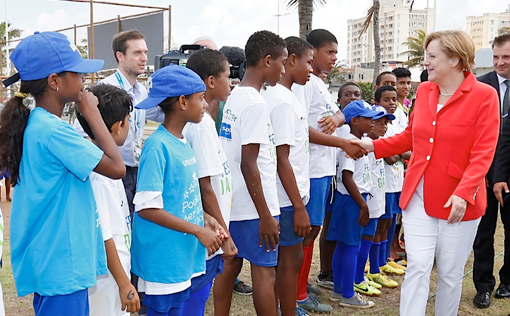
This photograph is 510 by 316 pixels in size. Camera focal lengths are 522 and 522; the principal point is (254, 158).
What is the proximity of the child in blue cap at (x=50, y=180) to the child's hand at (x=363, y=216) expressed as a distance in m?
2.59

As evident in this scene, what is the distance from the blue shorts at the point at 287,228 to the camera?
346 centimetres

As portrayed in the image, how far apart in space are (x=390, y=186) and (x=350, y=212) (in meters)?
0.85

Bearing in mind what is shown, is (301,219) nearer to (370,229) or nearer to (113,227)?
(113,227)

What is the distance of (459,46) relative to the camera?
3.23m

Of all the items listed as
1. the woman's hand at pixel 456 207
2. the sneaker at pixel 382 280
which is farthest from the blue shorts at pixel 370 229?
the woman's hand at pixel 456 207

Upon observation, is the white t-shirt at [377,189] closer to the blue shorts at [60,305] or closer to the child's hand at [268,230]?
the child's hand at [268,230]

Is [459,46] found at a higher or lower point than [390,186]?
higher

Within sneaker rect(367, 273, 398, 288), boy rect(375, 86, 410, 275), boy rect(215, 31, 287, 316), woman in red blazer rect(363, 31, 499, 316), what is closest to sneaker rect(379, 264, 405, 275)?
boy rect(375, 86, 410, 275)

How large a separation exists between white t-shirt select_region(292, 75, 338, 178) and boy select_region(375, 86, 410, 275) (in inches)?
44.7

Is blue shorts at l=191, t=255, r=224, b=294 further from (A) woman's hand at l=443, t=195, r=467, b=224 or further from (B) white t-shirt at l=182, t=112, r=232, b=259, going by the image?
(A) woman's hand at l=443, t=195, r=467, b=224

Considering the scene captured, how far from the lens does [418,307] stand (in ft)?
10.6

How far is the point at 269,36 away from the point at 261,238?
4.14 ft

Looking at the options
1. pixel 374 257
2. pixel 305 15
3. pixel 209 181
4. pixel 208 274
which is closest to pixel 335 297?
pixel 374 257

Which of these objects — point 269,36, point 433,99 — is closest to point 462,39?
point 433,99
